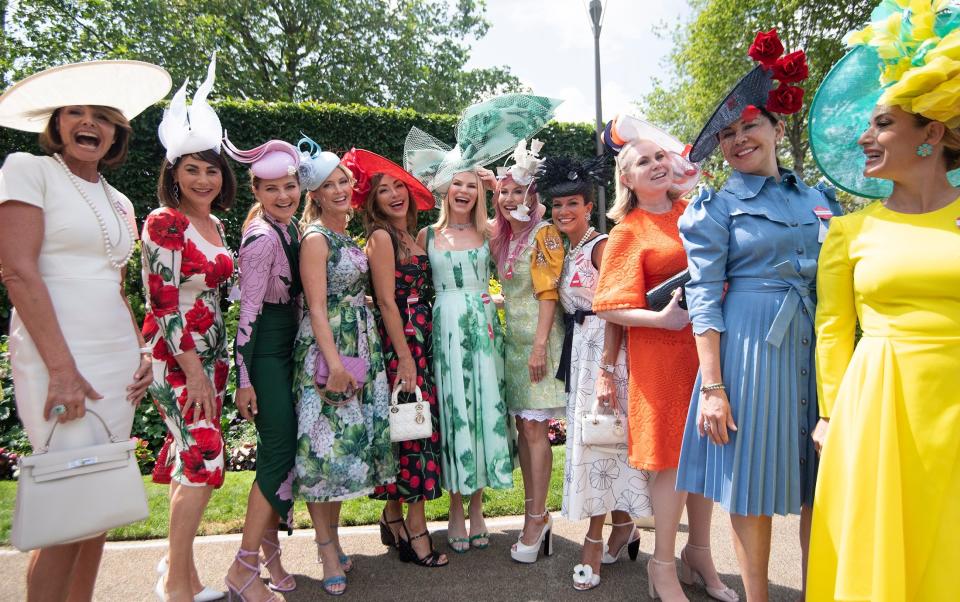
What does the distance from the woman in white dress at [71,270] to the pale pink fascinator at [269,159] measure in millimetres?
541

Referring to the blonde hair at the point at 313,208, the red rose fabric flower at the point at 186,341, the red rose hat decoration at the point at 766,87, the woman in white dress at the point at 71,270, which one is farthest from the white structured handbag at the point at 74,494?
the red rose hat decoration at the point at 766,87

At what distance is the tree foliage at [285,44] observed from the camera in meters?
16.7

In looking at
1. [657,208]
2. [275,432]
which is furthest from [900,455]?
[275,432]

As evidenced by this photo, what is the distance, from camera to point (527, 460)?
3.76 metres

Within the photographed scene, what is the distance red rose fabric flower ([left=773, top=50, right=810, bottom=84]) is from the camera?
7.84ft

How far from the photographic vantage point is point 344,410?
3.23 meters

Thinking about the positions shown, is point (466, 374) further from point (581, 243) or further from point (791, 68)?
point (791, 68)

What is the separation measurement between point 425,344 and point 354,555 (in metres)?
1.39

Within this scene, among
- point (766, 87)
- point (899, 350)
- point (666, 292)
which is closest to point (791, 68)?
point (766, 87)

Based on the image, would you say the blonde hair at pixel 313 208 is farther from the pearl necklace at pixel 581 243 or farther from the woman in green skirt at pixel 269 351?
the pearl necklace at pixel 581 243

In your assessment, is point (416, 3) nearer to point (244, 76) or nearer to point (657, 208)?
point (244, 76)

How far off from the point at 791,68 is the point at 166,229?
9.14 feet

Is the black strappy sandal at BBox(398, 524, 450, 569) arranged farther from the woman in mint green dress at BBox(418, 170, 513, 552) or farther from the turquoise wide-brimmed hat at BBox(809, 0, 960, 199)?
the turquoise wide-brimmed hat at BBox(809, 0, 960, 199)

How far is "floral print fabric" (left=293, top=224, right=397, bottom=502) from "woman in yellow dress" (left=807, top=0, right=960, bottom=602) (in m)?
2.17
